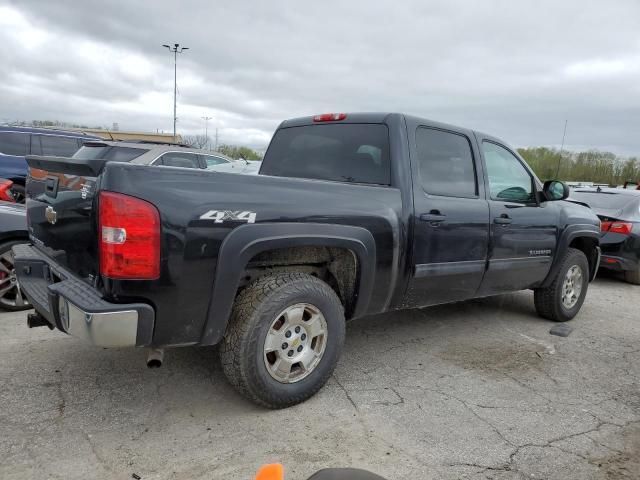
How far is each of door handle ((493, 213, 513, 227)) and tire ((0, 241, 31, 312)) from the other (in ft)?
13.7

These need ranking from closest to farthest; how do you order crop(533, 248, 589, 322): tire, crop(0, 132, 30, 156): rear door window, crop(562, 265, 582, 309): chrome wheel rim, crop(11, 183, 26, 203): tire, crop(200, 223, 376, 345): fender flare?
crop(200, 223, 376, 345): fender flare, crop(533, 248, 589, 322): tire, crop(562, 265, 582, 309): chrome wheel rim, crop(11, 183, 26, 203): tire, crop(0, 132, 30, 156): rear door window

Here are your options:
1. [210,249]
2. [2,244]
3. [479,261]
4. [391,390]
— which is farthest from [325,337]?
[2,244]

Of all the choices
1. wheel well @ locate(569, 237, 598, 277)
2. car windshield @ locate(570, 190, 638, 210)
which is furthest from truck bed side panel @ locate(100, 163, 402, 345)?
car windshield @ locate(570, 190, 638, 210)

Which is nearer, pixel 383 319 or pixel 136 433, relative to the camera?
pixel 136 433

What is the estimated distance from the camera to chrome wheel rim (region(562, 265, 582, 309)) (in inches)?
209

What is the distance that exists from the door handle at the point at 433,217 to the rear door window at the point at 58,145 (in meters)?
9.86

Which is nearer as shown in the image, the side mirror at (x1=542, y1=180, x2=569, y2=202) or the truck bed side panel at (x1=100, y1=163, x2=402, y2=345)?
the truck bed side panel at (x1=100, y1=163, x2=402, y2=345)

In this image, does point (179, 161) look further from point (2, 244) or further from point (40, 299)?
point (40, 299)

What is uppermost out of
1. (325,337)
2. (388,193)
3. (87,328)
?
(388,193)

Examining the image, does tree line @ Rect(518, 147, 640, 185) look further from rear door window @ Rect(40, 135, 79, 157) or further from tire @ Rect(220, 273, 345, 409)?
tire @ Rect(220, 273, 345, 409)

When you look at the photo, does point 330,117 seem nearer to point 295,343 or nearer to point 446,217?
point 446,217

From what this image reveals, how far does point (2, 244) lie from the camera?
4.39 m

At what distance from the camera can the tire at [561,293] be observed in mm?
5155

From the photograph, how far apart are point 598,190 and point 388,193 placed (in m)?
6.64
